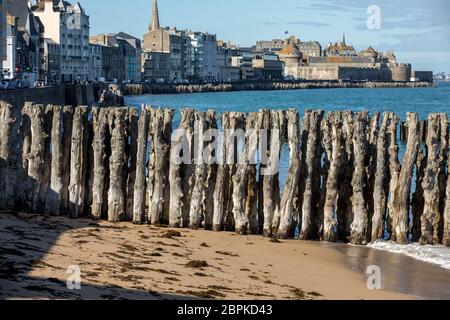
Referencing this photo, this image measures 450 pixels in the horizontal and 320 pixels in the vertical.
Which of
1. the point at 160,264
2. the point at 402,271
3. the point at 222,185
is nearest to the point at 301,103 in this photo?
the point at 222,185

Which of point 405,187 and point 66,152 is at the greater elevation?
point 66,152

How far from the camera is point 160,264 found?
14844mm

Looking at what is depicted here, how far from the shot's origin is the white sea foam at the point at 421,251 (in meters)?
17.8

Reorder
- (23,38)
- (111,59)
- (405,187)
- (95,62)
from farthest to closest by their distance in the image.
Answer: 1. (111,59)
2. (95,62)
3. (23,38)
4. (405,187)

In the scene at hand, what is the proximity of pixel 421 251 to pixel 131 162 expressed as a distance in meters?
5.94

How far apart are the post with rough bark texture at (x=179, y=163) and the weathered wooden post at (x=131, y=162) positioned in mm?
823

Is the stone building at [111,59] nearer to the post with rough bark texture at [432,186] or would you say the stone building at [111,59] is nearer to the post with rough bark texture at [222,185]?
the post with rough bark texture at [222,185]

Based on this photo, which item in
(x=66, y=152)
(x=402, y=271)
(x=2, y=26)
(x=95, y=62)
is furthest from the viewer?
(x=95, y=62)

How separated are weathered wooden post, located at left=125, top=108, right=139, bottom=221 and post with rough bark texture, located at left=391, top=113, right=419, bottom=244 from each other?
16.9 feet

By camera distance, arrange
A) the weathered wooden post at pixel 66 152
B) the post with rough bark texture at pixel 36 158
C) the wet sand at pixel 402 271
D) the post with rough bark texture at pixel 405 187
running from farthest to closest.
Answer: the weathered wooden post at pixel 66 152
the post with rough bark texture at pixel 36 158
the post with rough bark texture at pixel 405 187
the wet sand at pixel 402 271

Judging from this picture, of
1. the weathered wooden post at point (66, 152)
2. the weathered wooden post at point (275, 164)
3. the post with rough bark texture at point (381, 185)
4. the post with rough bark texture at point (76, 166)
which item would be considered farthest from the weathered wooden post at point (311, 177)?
the weathered wooden post at point (66, 152)

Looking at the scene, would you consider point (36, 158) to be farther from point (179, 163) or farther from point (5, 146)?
point (179, 163)

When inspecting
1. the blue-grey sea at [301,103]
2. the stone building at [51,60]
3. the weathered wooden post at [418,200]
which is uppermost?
the stone building at [51,60]

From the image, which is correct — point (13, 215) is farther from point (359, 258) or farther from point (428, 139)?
point (428, 139)
